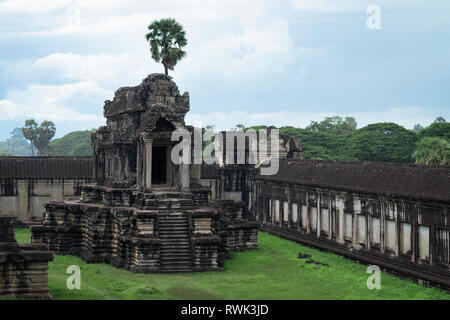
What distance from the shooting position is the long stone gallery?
28.9m

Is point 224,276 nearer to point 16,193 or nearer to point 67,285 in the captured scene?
point 67,285

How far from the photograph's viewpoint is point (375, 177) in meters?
33.6

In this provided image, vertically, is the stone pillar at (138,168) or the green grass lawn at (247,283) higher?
the stone pillar at (138,168)

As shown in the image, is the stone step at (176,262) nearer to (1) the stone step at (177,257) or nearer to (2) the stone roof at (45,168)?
(1) the stone step at (177,257)

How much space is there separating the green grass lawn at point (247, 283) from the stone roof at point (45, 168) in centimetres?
1569

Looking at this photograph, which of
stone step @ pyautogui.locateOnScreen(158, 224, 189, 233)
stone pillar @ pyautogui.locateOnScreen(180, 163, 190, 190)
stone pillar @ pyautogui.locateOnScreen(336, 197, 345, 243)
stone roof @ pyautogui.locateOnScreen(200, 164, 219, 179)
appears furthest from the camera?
stone roof @ pyautogui.locateOnScreen(200, 164, 219, 179)

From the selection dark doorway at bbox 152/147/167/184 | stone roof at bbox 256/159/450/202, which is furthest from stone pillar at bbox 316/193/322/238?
dark doorway at bbox 152/147/167/184

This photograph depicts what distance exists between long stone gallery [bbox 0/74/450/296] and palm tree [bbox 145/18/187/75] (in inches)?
128

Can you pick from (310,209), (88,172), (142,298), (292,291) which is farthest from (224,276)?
(88,172)

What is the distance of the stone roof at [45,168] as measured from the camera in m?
48.3

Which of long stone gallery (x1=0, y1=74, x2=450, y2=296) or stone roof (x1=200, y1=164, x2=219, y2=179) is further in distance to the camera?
stone roof (x1=200, y1=164, x2=219, y2=179)

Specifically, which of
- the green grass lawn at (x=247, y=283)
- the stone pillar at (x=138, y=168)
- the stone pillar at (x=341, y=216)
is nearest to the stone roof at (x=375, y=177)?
the stone pillar at (x=341, y=216)

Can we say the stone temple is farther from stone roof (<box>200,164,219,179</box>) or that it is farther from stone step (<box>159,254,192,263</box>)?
stone roof (<box>200,164,219,179</box>)

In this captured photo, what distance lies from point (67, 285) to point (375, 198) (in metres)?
15.3
